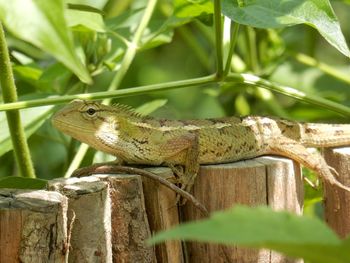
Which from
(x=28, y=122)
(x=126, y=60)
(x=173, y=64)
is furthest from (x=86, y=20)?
(x=173, y=64)

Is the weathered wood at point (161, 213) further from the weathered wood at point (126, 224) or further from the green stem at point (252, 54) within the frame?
the green stem at point (252, 54)

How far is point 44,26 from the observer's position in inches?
54.0

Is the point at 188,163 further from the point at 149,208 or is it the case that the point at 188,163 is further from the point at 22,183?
the point at 22,183

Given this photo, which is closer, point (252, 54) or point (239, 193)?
point (239, 193)

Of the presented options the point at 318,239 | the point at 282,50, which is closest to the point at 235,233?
the point at 318,239

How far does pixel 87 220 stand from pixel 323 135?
1.54 m

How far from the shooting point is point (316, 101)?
3.27 metres

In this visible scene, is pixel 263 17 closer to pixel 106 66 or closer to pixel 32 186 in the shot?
pixel 32 186

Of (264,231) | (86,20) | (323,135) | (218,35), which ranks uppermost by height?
(86,20)

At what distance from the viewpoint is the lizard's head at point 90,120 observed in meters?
3.23

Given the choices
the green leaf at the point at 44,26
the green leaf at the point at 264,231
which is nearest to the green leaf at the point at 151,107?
the green leaf at the point at 44,26

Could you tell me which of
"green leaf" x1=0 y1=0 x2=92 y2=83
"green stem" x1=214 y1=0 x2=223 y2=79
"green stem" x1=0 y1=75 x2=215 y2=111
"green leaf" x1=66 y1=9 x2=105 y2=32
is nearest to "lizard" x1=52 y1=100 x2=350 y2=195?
"green stem" x1=0 y1=75 x2=215 y2=111

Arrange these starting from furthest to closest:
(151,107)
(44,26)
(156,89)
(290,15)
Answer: (151,107) < (156,89) < (290,15) < (44,26)

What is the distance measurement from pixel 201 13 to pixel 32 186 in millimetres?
1045
